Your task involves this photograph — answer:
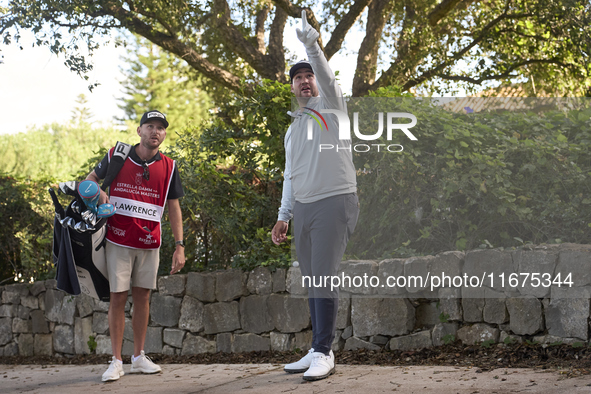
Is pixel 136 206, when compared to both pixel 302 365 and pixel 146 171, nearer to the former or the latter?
pixel 146 171

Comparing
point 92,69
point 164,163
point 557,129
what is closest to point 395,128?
point 557,129

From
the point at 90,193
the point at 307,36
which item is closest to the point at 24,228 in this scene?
the point at 90,193

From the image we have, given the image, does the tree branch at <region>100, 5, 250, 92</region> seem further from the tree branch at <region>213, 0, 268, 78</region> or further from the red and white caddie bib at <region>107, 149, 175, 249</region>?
the red and white caddie bib at <region>107, 149, 175, 249</region>

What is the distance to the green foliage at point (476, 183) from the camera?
4191 mm

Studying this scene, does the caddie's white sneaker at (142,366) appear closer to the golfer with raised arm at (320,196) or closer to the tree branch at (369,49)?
the golfer with raised arm at (320,196)

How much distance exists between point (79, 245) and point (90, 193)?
0.40 meters

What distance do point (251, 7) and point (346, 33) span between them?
1779mm

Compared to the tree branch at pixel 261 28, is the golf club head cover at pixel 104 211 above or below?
below

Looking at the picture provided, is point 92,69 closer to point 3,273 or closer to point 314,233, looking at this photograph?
point 3,273

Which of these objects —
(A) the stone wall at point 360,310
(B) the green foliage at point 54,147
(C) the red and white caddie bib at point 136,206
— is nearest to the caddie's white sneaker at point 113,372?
(C) the red and white caddie bib at point 136,206

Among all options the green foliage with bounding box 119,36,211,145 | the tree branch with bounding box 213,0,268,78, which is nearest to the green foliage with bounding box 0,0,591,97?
the tree branch with bounding box 213,0,268,78

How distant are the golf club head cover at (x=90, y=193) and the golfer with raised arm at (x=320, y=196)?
1.25m

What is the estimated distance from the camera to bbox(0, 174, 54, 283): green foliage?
22.2ft

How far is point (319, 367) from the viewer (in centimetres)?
314
